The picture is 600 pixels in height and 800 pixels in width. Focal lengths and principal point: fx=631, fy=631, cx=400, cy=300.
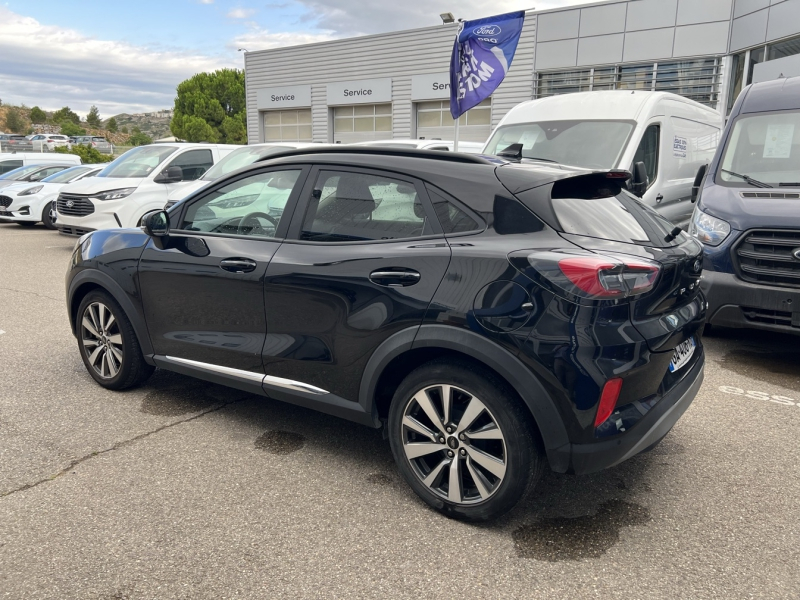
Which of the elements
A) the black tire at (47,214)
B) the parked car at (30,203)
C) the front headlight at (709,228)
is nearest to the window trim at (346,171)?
the front headlight at (709,228)

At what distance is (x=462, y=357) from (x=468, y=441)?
1.19ft

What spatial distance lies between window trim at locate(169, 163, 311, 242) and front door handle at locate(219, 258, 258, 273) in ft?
0.46

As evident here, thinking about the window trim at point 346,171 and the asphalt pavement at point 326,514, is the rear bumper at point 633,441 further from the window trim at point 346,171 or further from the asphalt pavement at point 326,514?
the window trim at point 346,171

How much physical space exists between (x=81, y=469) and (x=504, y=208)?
248 centimetres

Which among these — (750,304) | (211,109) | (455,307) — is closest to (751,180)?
(750,304)

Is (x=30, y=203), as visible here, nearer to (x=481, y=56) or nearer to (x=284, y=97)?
(x=481, y=56)

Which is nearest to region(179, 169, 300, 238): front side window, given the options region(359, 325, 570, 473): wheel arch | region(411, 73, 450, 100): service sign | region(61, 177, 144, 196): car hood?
region(359, 325, 570, 473): wheel arch

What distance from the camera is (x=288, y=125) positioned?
3195cm

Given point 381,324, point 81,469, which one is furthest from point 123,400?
point 381,324

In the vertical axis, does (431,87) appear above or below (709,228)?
above

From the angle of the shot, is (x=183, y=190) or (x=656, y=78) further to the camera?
(x=656, y=78)

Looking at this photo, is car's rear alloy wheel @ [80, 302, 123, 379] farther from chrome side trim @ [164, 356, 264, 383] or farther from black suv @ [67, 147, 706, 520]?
black suv @ [67, 147, 706, 520]

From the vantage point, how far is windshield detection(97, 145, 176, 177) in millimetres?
10863

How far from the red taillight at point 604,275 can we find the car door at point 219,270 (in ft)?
5.18
